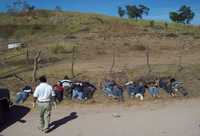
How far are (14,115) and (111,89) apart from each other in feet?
14.8

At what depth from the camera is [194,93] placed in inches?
709

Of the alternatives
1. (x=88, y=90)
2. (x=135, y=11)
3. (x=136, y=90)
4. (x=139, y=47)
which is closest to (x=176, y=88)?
(x=136, y=90)

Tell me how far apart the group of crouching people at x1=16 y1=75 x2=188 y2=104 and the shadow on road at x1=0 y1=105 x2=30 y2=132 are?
963mm

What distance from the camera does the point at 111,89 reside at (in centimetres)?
1730

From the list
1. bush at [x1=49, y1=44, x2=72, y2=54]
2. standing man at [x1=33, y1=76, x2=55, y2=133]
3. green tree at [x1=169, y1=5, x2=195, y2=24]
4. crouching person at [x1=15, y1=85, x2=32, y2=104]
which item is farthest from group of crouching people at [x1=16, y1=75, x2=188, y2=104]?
green tree at [x1=169, y1=5, x2=195, y2=24]

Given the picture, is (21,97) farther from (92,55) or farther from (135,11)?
(135,11)

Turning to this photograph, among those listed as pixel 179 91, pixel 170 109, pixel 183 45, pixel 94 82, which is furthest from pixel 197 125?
pixel 183 45

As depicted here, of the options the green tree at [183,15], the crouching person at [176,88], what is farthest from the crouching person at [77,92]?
the green tree at [183,15]

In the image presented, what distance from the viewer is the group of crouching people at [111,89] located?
16.6 metres

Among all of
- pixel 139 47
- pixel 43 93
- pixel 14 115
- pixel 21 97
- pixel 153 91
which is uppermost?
pixel 139 47

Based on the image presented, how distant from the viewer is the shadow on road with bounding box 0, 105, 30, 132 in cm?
1303

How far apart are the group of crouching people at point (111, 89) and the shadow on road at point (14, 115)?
37.9 inches

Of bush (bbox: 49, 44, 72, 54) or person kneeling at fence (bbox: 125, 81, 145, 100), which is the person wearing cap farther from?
bush (bbox: 49, 44, 72, 54)

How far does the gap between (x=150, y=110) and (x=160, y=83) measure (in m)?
3.34
